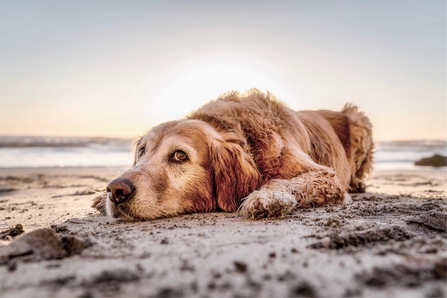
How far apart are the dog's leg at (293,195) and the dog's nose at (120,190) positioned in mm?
894

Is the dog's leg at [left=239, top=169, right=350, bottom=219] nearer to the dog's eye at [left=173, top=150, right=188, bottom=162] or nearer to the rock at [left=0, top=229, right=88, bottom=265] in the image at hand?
the dog's eye at [left=173, top=150, right=188, bottom=162]

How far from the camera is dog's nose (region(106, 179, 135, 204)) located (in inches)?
115

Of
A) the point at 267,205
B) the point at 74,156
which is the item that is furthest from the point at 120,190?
the point at 74,156

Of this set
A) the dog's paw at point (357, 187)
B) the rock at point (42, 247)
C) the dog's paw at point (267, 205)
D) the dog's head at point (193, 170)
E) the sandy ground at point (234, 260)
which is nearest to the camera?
the sandy ground at point (234, 260)

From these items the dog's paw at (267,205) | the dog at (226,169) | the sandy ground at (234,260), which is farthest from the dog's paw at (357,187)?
the sandy ground at (234,260)

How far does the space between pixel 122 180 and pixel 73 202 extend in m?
1.94

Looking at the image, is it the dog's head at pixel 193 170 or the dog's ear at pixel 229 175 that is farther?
the dog's ear at pixel 229 175

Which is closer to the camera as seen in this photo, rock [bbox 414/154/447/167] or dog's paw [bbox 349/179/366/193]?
dog's paw [bbox 349/179/366/193]

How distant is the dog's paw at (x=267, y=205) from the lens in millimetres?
2873

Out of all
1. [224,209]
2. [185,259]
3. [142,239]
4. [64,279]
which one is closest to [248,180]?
[224,209]

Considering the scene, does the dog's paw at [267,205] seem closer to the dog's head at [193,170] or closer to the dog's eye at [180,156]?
the dog's head at [193,170]

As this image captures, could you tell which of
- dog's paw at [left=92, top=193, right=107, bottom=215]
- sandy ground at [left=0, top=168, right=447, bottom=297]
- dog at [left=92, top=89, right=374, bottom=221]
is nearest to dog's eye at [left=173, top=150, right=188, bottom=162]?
dog at [left=92, top=89, right=374, bottom=221]

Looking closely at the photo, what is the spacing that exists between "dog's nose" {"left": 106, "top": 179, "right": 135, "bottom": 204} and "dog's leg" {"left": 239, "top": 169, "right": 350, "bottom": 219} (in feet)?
2.93

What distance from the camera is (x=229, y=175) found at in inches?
135
